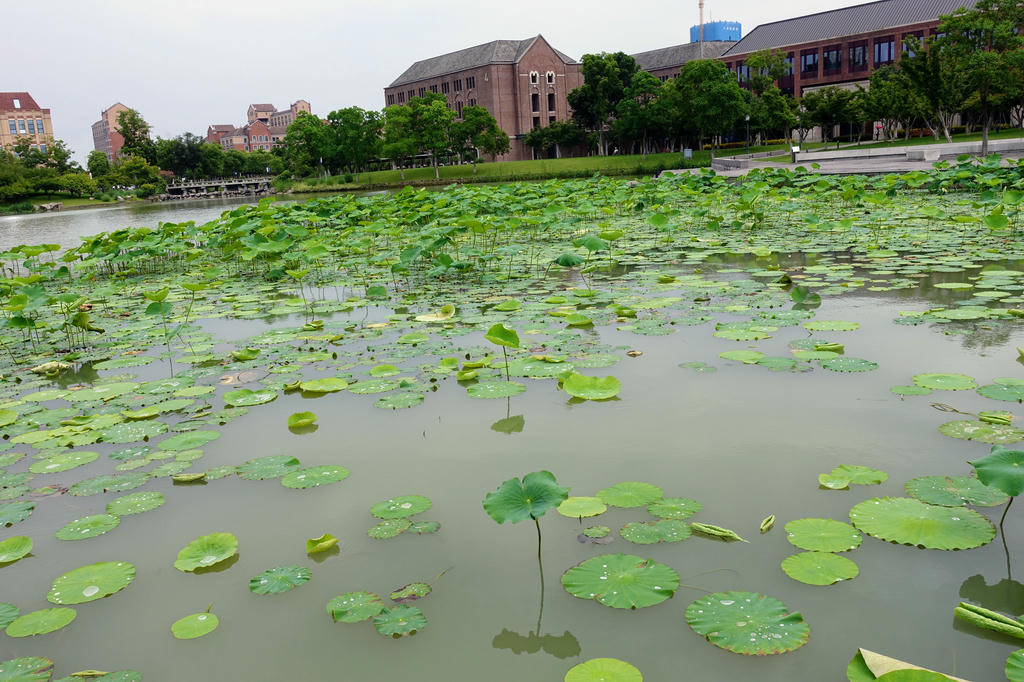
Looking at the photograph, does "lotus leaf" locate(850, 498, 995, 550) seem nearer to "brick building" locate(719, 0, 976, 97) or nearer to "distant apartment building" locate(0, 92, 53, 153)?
"brick building" locate(719, 0, 976, 97)

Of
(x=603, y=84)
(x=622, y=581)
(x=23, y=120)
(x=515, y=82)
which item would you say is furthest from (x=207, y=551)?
(x=23, y=120)

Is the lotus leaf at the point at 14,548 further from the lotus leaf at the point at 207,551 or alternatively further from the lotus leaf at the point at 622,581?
the lotus leaf at the point at 622,581

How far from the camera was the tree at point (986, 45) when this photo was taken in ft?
61.2

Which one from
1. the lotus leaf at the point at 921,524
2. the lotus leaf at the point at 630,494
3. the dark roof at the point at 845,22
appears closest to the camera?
the lotus leaf at the point at 921,524

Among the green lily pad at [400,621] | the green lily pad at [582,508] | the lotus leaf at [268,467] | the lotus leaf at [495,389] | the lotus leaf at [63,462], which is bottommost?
the green lily pad at [400,621]

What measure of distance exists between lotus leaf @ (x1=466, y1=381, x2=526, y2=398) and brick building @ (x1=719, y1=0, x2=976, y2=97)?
47.5m

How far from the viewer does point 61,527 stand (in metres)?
2.42

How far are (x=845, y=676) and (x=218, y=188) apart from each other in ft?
245

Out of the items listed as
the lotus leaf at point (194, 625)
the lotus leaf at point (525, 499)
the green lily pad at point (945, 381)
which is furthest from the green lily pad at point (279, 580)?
the green lily pad at point (945, 381)

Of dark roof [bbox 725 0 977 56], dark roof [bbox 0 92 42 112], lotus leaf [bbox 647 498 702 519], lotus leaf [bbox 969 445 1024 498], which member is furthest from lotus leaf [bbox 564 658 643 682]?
dark roof [bbox 0 92 42 112]

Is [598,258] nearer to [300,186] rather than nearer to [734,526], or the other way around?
[734,526]

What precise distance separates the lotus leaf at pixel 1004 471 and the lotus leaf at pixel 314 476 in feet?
6.81

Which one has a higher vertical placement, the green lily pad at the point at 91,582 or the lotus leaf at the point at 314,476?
the lotus leaf at the point at 314,476

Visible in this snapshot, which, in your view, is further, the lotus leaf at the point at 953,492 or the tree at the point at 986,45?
the tree at the point at 986,45
